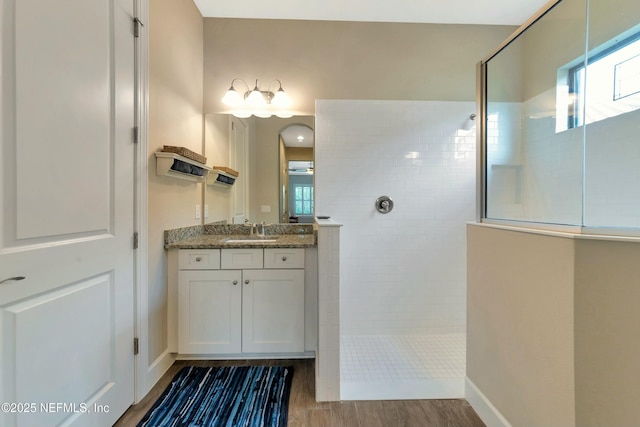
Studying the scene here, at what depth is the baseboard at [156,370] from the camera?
5.13ft

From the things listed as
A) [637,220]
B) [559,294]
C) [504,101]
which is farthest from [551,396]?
[504,101]

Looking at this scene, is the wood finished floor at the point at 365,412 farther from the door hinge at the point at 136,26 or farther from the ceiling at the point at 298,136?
the door hinge at the point at 136,26

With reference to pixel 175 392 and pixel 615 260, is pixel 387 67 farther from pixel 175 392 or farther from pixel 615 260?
pixel 175 392

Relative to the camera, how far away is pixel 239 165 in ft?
8.05

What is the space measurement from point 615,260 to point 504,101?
1579mm

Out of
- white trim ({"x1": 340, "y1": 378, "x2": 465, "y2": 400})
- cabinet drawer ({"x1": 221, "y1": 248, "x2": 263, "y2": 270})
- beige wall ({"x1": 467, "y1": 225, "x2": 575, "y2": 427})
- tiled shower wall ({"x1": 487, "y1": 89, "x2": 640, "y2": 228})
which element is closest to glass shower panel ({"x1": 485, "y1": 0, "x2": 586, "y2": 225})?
tiled shower wall ({"x1": 487, "y1": 89, "x2": 640, "y2": 228})

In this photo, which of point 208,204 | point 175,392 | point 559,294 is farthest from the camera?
point 208,204

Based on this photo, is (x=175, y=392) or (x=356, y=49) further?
(x=356, y=49)

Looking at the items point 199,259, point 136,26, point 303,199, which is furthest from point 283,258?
point 136,26

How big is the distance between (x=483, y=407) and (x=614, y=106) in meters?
2.08

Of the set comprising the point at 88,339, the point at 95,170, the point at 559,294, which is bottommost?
the point at 88,339

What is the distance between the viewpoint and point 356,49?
2.44 m

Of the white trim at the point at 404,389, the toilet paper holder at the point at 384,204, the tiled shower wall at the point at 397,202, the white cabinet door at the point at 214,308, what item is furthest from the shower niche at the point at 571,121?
the white cabinet door at the point at 214,308

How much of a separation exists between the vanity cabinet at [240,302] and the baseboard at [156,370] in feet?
0.37
